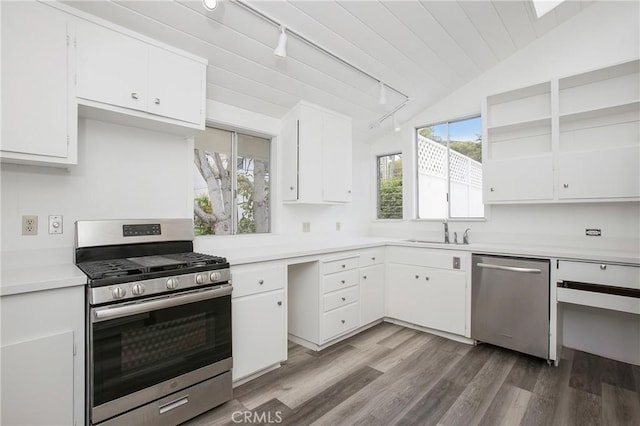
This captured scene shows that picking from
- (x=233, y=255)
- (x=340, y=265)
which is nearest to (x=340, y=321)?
(x=340, y=265)

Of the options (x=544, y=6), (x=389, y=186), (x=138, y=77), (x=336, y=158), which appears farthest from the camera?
(x=389, y=186)

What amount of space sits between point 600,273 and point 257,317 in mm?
2568

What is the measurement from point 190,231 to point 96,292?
95 centimetres

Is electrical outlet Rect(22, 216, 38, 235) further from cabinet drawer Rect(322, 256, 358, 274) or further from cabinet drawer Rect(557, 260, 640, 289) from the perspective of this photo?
cabinet drawer Rect(557, 260, 640, 289)

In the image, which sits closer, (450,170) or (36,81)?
(36,81)

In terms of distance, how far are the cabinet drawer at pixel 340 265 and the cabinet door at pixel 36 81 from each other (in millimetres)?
1953

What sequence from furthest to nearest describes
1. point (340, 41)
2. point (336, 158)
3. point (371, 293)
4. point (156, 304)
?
point (336, 158) → point (371, 293) → point (340, 41) → point (156, 304)

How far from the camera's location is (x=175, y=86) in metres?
2.04

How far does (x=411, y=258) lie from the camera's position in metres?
3.21

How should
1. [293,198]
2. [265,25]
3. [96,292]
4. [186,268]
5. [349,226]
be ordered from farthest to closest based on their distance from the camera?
→ [349,226]
[293,198]
[265,25]
[186,268]
[96,292]

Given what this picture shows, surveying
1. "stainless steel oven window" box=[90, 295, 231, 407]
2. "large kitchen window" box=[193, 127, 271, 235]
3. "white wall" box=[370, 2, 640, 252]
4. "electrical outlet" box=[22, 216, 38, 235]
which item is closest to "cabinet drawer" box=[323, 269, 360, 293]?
"large kitchen window" box=[193, 127, 271, 235]

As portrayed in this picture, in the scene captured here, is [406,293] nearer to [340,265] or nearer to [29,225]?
[340,265]

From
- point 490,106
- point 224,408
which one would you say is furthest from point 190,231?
point 490,106

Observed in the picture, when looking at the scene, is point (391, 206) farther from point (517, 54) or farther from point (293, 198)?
point (517, 54)
